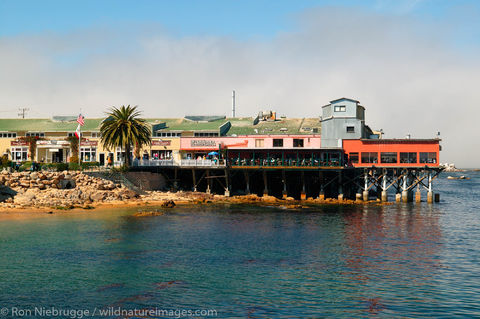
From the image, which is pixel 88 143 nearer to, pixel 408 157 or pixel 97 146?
pixel 97 146

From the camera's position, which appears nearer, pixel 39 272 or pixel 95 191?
pixel 39 272

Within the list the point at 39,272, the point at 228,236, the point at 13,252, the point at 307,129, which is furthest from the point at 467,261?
the point at 307,129

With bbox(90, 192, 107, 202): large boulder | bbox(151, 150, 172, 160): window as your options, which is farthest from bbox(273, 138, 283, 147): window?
bbox(90, 192, 107, 202): large boulder

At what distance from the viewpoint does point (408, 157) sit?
66.4 meters

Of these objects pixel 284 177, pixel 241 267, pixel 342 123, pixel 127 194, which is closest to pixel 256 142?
pixel 284 177

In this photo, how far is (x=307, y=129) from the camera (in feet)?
256

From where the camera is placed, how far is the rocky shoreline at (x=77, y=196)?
2121 inches

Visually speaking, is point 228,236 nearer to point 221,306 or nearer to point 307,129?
point 221,306

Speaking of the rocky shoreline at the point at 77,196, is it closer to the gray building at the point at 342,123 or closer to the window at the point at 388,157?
the window at the point at 388,157

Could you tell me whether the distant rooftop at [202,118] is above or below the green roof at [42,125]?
above

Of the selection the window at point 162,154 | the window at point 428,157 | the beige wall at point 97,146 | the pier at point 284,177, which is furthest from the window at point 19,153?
the window at point 428,157

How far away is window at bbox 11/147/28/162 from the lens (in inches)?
3184

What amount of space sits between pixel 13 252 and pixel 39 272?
5932 millimetres

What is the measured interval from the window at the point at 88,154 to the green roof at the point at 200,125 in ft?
10.9
